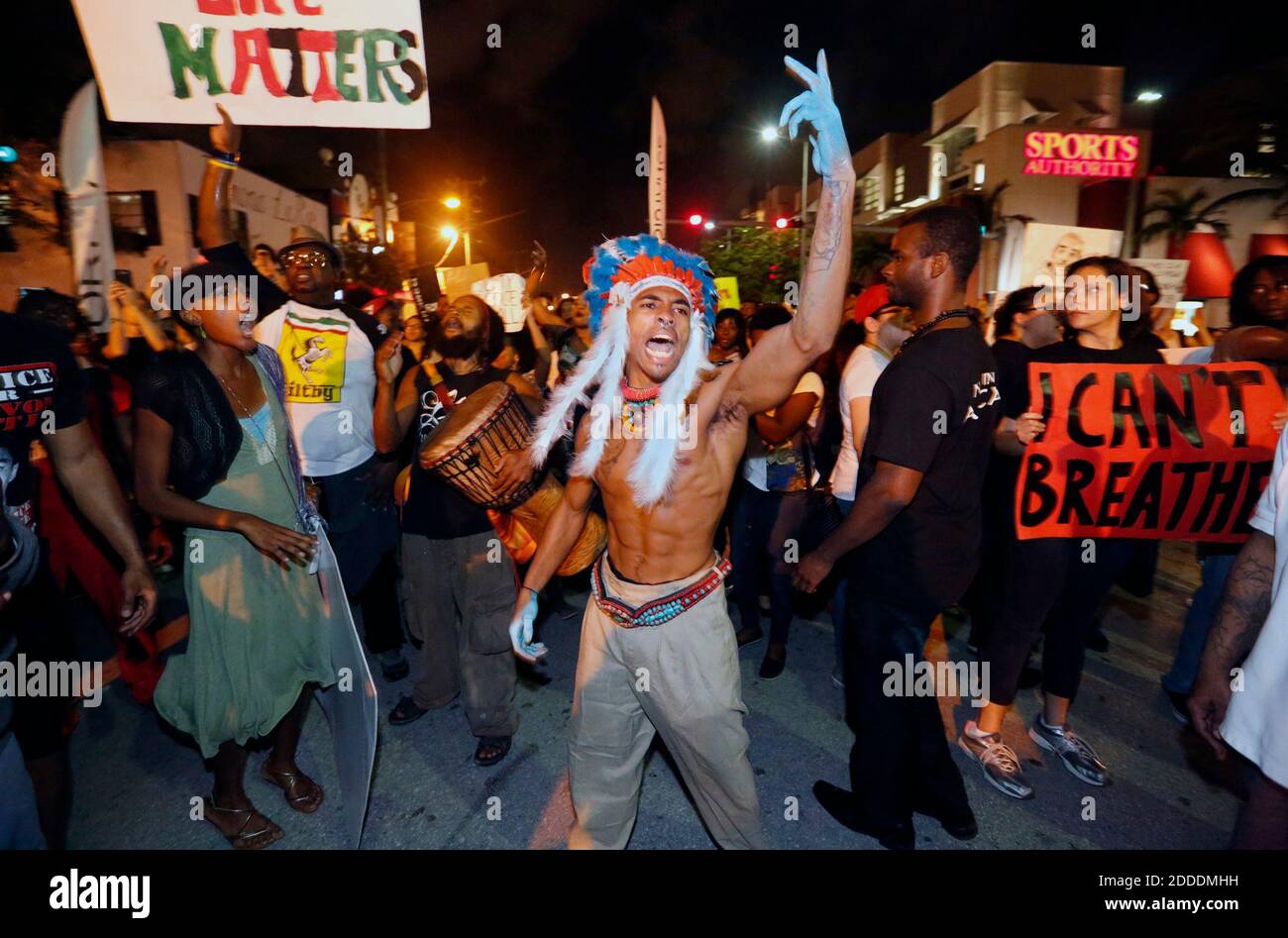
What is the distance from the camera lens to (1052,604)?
3350 mm

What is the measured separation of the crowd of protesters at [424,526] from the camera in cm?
249

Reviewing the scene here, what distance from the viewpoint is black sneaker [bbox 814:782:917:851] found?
115 inches

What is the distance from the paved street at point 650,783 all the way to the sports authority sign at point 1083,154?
101 ft

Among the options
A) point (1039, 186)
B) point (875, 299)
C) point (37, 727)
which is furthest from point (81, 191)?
point (1039, 186)

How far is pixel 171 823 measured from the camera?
10.2ft

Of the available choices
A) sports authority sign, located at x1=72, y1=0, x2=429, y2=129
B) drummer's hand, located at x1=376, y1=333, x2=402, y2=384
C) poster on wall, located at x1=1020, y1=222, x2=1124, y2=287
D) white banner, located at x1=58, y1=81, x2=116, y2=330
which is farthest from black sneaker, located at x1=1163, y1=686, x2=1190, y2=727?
white banner, located at x1=58, y1=81, x2=116, y2=330

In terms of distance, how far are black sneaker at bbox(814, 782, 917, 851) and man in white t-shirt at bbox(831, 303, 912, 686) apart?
2.96ft

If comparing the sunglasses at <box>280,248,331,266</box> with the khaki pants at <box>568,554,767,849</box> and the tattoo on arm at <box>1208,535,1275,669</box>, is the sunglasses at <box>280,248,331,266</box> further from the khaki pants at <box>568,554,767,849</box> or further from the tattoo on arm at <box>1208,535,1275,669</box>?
the tattoo on arm at <box>1208,535,1275,669</box>

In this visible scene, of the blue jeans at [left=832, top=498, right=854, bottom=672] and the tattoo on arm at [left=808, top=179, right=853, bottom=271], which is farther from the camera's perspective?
the blue jeans at [left=832, top=498, right=854, bottom=672]

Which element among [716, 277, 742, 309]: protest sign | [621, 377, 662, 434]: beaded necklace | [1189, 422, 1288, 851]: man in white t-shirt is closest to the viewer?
[1189, 422, 1288, 851]: man in white t-shirt

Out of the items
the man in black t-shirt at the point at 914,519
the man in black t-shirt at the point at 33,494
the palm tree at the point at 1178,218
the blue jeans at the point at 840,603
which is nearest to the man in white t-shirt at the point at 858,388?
the blue jeans at the point at 840,603

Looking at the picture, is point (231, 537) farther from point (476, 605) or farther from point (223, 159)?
point (223, 159)

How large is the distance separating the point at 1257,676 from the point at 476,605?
3084mm

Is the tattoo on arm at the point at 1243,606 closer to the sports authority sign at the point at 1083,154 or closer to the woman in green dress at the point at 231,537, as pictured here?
the woman in green dress at the point at 231,537
